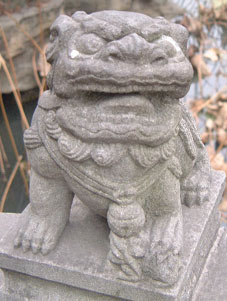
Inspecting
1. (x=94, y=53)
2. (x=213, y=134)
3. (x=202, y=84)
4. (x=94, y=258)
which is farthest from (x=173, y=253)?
(x=202, y=84)

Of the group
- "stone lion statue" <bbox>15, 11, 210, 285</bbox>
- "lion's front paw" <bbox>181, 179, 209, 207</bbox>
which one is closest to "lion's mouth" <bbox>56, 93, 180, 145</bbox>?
"stone lion statue" <bbox>15, 11, 210, 285</bbox>

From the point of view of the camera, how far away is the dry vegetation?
2.17 metres

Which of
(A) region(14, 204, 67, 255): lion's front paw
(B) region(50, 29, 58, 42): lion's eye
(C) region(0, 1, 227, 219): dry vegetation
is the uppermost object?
(B) region(50, 29, 58, 42): lion's eye

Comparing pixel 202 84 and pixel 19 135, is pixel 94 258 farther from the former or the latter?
pixel 202 84

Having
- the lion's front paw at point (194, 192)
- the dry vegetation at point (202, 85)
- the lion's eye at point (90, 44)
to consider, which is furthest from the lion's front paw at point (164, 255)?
the dry vegetation at point (202, 85)

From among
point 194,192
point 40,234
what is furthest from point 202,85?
point 40,234

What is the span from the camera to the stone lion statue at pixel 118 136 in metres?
0.88

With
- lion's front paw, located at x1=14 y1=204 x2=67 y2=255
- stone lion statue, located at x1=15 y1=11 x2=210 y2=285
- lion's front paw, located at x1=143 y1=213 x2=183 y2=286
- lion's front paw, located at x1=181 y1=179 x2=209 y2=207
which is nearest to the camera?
stone lion statue, located at x1=15 y1=11 x2=210 y2=285

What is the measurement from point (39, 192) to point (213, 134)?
6.08 feet

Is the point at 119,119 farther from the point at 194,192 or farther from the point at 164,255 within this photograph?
the point at 194,192

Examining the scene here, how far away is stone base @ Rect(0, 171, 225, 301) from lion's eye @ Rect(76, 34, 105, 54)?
55cm

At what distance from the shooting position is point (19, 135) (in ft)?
9.30

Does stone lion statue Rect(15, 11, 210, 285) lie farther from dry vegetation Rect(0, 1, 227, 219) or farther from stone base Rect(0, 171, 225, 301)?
dry vegetation Rect(0, 1, 227, 219)

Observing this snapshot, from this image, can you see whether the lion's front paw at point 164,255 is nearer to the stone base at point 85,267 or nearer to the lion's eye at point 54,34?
the stone base at point 85,267
